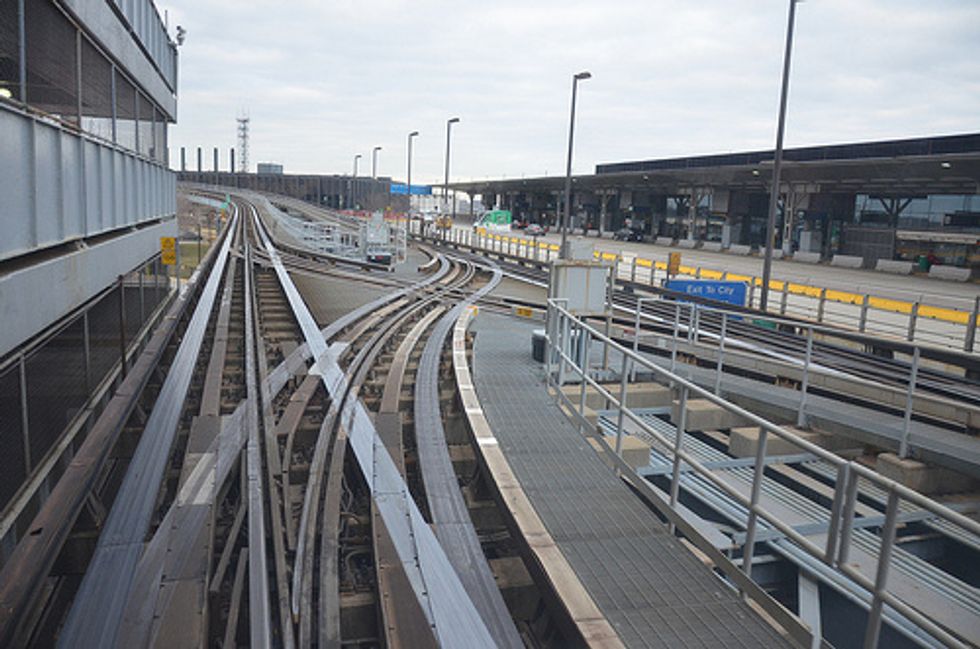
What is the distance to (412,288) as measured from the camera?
23.6 metres

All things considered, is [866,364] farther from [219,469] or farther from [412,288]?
[412,288]

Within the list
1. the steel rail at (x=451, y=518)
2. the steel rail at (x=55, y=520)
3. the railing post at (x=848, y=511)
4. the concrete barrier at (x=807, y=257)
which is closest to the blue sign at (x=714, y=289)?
the steel rail at (x=451, y=518)

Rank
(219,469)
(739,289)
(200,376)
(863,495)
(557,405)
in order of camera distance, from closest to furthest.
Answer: (219,469), (863,495), (557,405), (200,376), (739,289)

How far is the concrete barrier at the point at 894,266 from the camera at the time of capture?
37844mm

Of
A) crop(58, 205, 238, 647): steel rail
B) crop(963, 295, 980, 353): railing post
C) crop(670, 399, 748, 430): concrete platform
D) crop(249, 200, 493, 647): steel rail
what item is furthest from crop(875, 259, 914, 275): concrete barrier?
crop(58, 205, 238, 647): steel rail

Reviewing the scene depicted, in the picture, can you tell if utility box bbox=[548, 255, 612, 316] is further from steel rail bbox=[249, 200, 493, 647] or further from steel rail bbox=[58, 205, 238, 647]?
steel rail bbox=[58, 205, 238, 647]

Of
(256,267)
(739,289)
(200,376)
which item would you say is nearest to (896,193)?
(739,289)

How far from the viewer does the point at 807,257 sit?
141 feet

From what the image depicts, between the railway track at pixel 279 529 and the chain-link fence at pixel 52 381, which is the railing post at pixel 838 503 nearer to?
the railway track at pixel 279 529

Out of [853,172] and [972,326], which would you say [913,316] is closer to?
A: [972,326]

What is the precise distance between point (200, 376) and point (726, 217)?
45981mm

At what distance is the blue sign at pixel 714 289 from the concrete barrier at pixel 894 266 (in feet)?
74.8

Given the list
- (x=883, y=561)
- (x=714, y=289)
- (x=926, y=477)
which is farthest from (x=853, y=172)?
(x=883, y=561)

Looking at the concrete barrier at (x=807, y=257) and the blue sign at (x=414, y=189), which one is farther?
the blue sign at (x=414, y=189)
